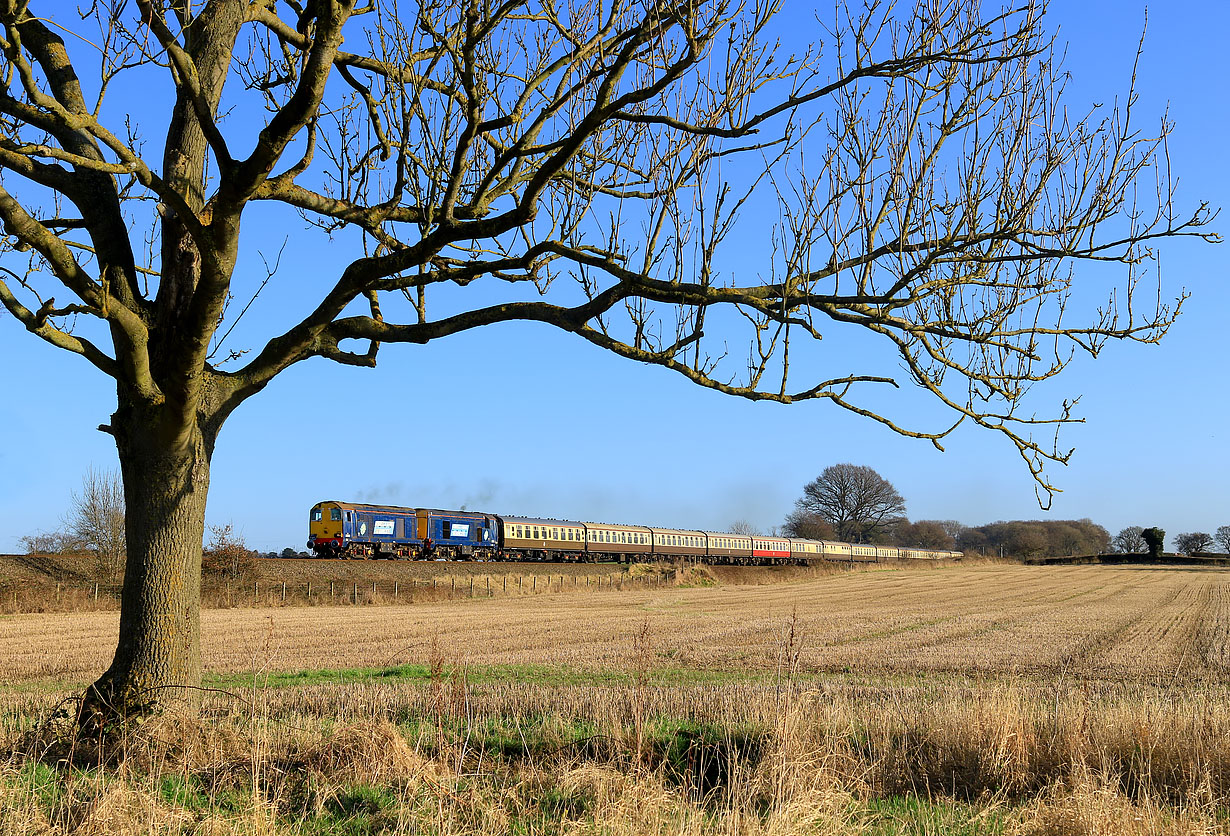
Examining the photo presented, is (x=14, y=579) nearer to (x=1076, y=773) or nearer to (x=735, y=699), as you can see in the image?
(x=735, y=699)

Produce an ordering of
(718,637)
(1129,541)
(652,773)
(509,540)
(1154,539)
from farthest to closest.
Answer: (1129,541), (1154,539), (509,540), (718,637), (652,773)

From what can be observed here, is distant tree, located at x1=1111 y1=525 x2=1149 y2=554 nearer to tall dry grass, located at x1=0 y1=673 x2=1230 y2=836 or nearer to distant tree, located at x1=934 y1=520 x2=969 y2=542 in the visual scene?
distant tree, located at x1=934 y1=520 x2=969 y2=542

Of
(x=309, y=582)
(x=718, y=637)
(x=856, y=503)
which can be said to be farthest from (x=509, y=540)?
(x=856, y=503)

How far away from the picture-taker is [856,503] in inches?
4609

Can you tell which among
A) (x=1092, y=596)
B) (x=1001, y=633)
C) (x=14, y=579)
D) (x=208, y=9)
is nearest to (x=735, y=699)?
(x=208, y=9)

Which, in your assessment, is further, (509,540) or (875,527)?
(875,527)

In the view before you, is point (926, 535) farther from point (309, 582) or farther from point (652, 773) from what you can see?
point (652, 773)

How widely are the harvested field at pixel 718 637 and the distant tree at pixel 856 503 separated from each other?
8157cm

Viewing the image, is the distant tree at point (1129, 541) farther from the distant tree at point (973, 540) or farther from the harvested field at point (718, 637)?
the harvested field at point (718, 637)

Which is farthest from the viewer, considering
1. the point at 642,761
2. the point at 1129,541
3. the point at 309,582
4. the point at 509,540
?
the point at 1129,541

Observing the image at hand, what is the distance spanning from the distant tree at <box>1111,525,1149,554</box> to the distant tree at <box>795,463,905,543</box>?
31.1m

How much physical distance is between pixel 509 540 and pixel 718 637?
115ft

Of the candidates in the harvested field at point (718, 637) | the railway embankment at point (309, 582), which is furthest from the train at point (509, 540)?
the harvested field at point (718, 637)

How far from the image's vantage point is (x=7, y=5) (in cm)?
558
